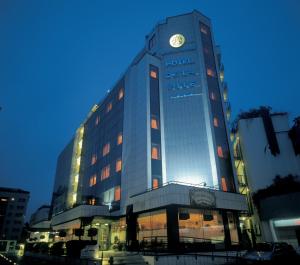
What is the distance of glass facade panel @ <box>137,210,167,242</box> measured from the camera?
99.0 feet

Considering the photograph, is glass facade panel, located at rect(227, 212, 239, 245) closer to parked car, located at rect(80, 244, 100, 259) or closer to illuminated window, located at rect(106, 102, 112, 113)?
parked car, located at rect(80, 244, 100, 259)

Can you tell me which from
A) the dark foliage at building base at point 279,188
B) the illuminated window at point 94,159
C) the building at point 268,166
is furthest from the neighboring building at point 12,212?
the dark foliage at building base at point 279,188

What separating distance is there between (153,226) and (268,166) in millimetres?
22481

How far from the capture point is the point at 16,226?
4449 inches

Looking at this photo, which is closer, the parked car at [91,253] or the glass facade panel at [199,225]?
the parked car at [91,253]

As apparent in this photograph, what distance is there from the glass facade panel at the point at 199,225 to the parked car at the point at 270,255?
863 centimetres

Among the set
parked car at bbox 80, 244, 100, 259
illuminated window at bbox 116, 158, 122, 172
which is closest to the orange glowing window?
illuminated window at bbox 116, 158, 122, 172

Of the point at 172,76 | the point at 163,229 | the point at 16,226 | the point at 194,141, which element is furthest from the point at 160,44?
the point at 16,226

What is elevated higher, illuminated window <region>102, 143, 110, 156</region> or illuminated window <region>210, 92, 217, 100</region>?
illuminated window <region>210, 92, 217, 100</region>

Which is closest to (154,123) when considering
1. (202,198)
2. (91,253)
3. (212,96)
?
(212,96)

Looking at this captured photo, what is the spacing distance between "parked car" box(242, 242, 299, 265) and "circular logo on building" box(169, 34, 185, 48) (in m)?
39.1

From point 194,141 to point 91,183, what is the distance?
25.4 metres

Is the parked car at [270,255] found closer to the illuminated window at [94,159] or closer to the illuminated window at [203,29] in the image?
the illuminated window at [94,159]

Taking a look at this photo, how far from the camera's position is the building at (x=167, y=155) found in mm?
31953
